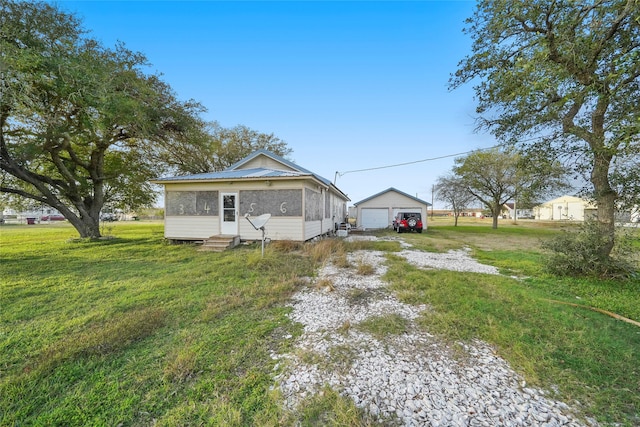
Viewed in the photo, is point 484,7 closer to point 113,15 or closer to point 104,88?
point 104,88

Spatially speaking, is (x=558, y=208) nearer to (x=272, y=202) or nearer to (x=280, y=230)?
(x=280, y=230)

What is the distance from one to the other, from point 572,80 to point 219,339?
7.56 m

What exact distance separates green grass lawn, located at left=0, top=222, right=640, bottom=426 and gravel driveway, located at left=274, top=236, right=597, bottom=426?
172 mm

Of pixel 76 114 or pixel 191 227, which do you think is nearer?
pixel 76 114

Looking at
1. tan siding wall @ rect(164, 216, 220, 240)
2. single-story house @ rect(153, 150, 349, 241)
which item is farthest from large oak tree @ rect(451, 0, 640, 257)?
tan siding wall @ rect(164, 216, 220, 240)

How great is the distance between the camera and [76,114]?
923 centimetres

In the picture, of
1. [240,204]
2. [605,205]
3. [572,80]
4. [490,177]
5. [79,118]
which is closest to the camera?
[572,80]

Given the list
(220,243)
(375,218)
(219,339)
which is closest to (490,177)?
(375,218)

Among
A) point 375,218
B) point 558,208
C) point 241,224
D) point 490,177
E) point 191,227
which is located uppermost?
point 490,177

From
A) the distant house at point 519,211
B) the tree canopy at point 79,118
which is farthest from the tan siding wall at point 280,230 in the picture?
the distant house at point 519,211

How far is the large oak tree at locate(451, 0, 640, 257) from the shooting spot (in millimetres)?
4148

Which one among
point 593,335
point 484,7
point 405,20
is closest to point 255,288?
point 593,335

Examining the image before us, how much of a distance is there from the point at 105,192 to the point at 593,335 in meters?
19.3

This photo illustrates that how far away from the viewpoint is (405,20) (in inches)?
402
